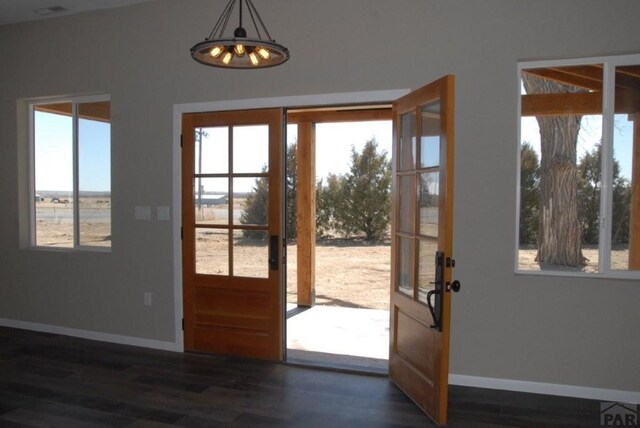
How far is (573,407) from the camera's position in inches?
130

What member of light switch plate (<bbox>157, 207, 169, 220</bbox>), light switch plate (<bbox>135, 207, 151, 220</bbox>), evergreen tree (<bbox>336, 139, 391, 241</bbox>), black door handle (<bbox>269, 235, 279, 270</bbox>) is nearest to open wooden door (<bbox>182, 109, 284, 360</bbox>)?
black door handle (<bbox>269, 235, 279, 270</bbox>)

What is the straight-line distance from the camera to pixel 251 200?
4.25m

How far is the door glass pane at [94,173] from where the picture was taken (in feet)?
16.0

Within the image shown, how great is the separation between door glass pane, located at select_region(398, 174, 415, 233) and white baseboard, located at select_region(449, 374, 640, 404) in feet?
3.83

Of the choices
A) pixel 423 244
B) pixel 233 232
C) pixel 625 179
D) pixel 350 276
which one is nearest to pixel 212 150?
pixel 233 232

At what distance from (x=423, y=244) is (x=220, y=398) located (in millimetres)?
1742

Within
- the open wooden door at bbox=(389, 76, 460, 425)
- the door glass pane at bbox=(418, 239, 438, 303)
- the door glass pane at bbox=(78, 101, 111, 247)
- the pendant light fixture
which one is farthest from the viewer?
the door glass pane at bbox=(78, 101, 111, 247)

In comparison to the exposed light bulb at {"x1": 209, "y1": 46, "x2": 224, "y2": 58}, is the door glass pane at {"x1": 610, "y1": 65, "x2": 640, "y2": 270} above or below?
below

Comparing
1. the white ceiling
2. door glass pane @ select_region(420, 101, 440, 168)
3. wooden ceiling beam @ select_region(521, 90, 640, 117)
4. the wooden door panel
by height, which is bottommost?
the wooden door panel

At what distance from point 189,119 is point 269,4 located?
118 centimetres

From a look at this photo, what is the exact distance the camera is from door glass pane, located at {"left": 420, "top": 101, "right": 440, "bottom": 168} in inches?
124

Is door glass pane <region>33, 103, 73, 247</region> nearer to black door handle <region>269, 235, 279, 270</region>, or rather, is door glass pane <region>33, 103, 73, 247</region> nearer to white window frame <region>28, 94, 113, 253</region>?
white window frame <region>28, 94, 113, 253</region>

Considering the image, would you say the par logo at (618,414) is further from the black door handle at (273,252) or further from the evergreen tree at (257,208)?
the evergreen tree at (257,208)

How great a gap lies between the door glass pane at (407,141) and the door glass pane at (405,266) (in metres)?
0.54
